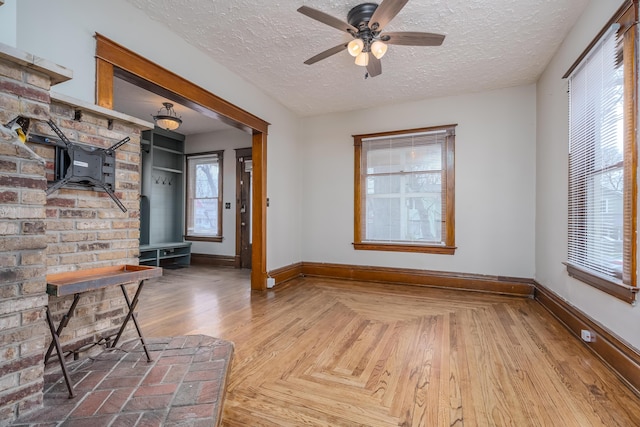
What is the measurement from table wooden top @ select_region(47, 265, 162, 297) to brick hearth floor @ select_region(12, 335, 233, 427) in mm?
540

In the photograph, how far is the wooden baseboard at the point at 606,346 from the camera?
1.81m

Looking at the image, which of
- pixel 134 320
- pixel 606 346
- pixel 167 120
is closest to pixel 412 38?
pixel 606 346

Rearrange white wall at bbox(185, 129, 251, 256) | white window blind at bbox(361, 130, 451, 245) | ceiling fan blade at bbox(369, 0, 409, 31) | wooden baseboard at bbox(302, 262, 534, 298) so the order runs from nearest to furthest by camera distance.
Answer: ceiling fan blade at bbox(369, 0, 409, 31) → wooden baseboard at bbox(302, 262, 534, 298) → white window blind at bbox(361, 130, 451, 245) → white wall at bbox(185, 129, 251, 256)

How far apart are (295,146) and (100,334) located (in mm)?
3854

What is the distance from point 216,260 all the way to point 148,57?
177 inches

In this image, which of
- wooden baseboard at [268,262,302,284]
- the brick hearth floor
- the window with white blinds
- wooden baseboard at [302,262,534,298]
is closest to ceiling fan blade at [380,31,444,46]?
the window with white blinds

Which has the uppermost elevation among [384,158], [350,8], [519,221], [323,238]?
[350,8]

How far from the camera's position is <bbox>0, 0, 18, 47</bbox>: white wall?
1.55m

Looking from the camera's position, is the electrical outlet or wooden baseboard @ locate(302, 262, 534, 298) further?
wooden baseboard @ locate(302, 262, 534, 298)

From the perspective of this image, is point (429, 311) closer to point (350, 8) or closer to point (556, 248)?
point (556, 248)

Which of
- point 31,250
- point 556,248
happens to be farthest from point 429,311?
point 31,250

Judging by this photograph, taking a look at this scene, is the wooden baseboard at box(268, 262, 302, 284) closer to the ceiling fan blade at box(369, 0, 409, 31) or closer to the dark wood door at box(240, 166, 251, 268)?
the dark wood door at box(240, 166, 251, 268)

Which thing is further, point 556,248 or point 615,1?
A: point 556,248

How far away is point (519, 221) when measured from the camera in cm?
398
